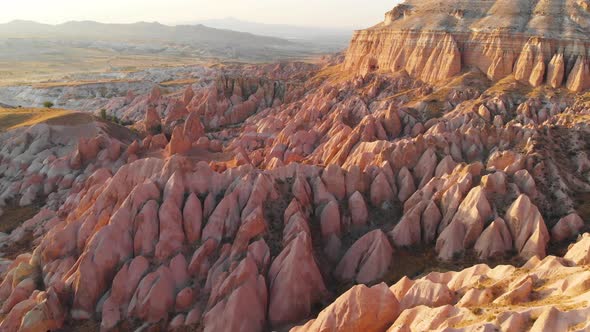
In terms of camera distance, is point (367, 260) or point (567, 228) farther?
point (567, 228)

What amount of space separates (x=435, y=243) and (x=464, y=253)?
2.32 m

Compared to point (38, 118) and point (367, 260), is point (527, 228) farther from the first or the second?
point (38, 118)

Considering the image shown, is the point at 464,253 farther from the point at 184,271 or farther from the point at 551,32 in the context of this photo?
the point at 551,32

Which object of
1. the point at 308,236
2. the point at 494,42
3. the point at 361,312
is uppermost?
the point at 494,42

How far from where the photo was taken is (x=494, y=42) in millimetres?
78562

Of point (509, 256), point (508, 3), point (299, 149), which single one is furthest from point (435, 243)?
point (508, 3)

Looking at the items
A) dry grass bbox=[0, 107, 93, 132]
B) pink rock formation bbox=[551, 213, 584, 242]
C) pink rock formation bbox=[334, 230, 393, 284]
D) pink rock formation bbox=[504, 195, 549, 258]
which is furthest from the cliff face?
dry grass bbox=[0, 107, 93, 132]

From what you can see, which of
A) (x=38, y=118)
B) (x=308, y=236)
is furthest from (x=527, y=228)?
(x=38, y=118)

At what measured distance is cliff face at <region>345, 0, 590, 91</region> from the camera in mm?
71188

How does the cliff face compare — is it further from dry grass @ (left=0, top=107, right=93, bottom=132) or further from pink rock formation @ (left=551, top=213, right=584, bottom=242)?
dry grass @ (left=0, top=107, right=93, bottom=132)

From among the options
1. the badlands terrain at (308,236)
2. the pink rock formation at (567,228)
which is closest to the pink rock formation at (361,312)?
the badlands terrain at (308,236)

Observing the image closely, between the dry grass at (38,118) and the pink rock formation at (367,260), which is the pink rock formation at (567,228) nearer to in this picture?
the pink rock formation at (367,260)

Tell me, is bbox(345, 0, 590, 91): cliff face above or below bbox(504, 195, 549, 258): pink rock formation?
above

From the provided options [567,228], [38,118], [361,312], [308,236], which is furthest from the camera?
[38,118]
